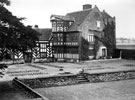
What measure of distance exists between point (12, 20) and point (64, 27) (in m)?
25.3

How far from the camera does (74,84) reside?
79.2 feet

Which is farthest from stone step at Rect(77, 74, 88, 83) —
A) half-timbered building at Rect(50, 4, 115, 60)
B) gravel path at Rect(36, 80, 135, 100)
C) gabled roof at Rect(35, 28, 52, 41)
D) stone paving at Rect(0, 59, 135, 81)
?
gabled roof at Rect(35, 28, 52, 41)

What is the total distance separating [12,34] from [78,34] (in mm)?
24091

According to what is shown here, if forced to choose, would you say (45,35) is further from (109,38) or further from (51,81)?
(51,81)

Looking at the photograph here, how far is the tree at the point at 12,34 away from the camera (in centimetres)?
1662

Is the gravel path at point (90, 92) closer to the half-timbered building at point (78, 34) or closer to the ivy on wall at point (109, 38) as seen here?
the half-timbered building at point (78, 34)

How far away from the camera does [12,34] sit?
17047mm

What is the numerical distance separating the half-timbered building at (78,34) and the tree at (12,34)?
22.5 meters

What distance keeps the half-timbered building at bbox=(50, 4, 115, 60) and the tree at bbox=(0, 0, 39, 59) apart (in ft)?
73.9

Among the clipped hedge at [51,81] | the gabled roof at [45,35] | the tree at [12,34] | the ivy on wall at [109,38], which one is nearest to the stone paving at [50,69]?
the clipped hedge at [51,81]

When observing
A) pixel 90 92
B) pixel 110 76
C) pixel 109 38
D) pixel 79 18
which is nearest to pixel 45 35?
pixel 79 18

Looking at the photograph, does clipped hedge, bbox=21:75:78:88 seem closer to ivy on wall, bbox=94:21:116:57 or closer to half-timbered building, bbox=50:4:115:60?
half-timbered building, bbox=50:4:115:60

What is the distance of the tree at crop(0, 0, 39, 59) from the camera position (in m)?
16.6

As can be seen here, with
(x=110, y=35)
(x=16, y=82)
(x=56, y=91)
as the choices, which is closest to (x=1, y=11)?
(x=16, y=82)
